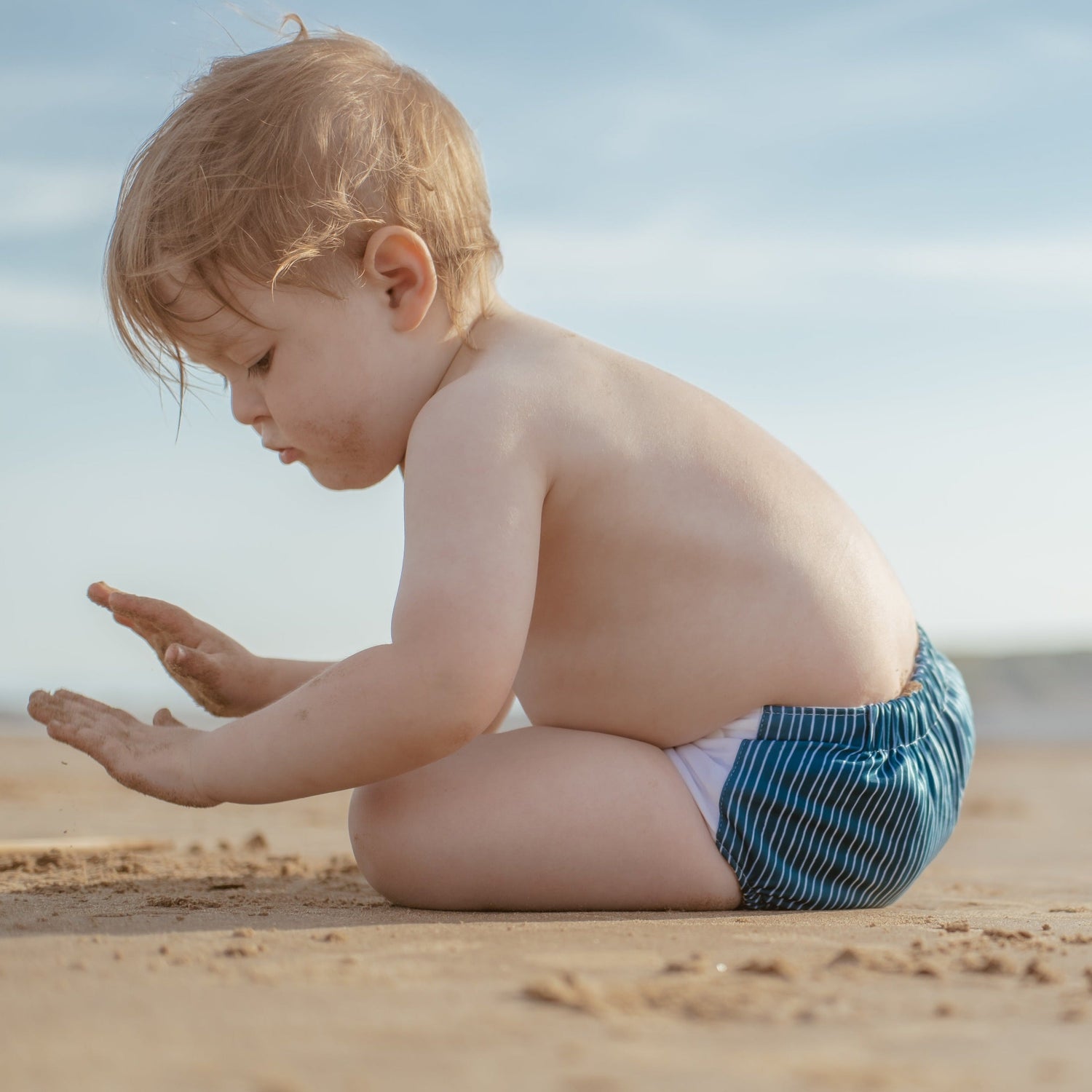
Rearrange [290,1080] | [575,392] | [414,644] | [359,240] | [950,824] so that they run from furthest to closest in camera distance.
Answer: [950,824], [359,240], [575,392], [414,644], [290,1080]

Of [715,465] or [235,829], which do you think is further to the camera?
[235,829]

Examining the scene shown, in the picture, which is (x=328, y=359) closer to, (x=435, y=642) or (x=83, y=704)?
(x=435, y=642)

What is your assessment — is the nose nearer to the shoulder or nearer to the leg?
the shoulder

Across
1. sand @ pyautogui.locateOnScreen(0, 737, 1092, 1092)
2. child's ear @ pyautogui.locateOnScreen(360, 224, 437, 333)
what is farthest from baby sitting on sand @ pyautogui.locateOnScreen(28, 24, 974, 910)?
sand @ pyautogui.locateOnScreen(0, 737, 1092, 1092)

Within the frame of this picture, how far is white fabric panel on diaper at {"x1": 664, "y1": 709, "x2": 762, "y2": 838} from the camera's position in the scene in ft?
5.47

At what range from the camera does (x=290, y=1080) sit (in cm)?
74

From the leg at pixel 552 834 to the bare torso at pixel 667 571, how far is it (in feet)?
0.33

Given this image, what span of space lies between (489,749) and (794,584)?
1.55 ft

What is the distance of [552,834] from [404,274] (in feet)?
2.68

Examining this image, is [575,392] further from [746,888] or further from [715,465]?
[746,888]

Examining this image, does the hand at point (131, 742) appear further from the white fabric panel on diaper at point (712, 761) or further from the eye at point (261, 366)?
the white fabric panel on diaper at point (712, 761)

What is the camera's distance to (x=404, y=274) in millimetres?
1788

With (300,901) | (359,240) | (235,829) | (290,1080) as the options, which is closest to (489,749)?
(300,901)

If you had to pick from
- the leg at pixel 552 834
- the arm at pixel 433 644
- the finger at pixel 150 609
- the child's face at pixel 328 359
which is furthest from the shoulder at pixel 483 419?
the finger at pixel 150 609
